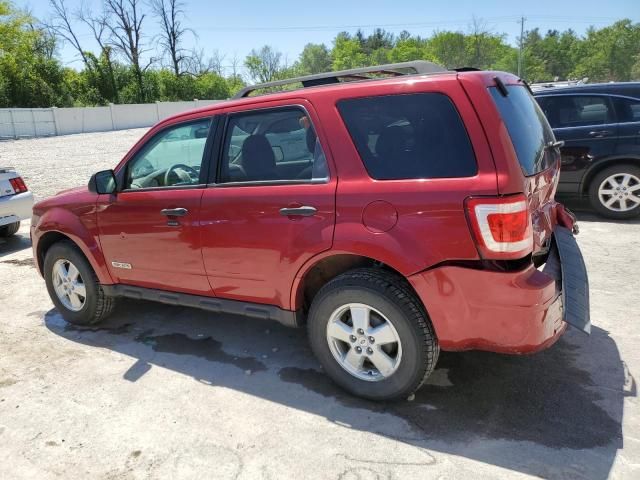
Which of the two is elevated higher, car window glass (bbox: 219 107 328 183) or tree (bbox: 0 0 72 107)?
tree (bbox: 0 0 72 107)

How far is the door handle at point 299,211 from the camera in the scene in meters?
2.92

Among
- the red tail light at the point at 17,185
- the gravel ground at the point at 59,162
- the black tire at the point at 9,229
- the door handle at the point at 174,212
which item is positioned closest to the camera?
the door handle at the point at 174,212

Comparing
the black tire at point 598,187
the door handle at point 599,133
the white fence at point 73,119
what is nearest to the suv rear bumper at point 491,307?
the black tire at point 598,187

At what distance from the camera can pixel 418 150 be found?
8.80ft

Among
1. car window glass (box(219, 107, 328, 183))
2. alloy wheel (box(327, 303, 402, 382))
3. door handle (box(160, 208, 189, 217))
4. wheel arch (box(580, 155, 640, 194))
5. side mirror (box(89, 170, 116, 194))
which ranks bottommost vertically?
alloy wheel (box(327, 303, 402, 382))

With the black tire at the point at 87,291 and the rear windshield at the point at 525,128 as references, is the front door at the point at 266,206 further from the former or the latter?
the black tire at the point at 87,291

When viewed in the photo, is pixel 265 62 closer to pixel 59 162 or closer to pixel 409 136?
pixel 59 162

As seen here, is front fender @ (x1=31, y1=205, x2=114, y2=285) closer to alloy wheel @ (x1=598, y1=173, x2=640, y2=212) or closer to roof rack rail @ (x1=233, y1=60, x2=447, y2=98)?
roof rack rail @ (x1=233, y1=60, x2=447, y2=98)

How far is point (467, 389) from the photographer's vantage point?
309 centimetres

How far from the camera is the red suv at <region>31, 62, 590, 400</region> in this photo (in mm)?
2525

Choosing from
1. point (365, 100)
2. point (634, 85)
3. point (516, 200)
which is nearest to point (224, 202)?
point (365, 100)

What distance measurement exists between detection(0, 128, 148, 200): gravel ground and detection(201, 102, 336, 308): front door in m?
9.26

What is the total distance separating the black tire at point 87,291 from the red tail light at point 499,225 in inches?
128

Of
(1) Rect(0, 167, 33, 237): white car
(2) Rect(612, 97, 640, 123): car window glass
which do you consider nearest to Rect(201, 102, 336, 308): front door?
(1) Rect(0, 167, 33, 237): white car
